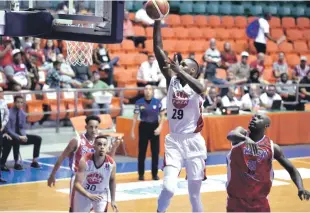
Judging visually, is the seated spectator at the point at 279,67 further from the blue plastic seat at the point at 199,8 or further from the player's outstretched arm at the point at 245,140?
the player's outstretched arm at the point at 245,140

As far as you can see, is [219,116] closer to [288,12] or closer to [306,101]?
[306,101]

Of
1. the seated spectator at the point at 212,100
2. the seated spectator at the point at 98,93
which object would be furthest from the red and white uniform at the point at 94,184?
the seated spectator at the point at 212,100

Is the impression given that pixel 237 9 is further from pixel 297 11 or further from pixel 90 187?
pixel 90 187

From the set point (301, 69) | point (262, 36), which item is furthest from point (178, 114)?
point (262, 36)

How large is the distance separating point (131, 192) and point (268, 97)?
738cm

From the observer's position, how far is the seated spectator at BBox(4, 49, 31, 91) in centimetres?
1742

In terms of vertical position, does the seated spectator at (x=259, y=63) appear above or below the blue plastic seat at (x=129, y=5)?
below

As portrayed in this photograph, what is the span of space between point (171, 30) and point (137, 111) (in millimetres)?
9539

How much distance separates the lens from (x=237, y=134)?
8094 mm

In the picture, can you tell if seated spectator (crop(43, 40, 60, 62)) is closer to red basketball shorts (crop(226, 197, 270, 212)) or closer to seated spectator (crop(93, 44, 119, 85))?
seated spectator (crop(93, 44, 119, 85))

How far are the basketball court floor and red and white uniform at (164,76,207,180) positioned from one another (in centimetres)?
242

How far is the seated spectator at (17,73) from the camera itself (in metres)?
17.4

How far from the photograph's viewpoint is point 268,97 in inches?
786

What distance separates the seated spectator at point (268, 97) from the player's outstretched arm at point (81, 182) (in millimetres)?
11368
